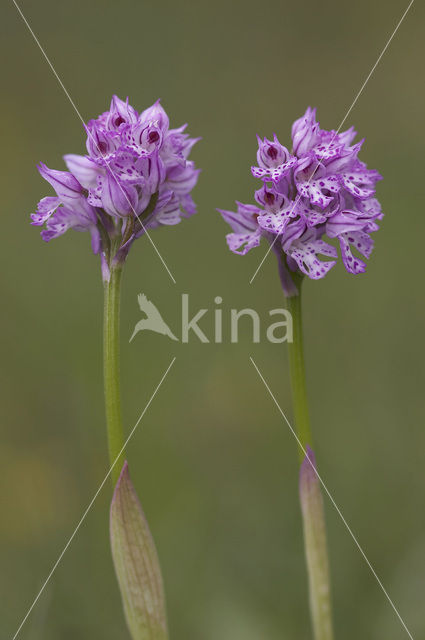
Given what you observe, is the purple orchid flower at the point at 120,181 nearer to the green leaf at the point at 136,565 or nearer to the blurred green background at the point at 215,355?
the green leaf at the point at 136,565

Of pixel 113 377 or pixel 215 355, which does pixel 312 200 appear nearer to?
pixel 113 377

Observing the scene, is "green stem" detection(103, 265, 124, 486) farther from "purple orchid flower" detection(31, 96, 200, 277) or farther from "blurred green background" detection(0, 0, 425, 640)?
"blurred green background" detection(0, 0, 425, 640)

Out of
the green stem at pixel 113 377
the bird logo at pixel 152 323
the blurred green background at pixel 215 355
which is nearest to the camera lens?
the green stem at pixel 113 377

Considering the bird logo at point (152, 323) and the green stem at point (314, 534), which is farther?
the bird logo at point (152, 323)

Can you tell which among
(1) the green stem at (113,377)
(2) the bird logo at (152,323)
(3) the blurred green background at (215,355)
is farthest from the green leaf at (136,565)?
(2) the bird logo at (152,323)

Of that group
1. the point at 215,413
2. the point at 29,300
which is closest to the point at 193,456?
the point at 215,413

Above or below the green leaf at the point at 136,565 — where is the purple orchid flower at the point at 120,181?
above
